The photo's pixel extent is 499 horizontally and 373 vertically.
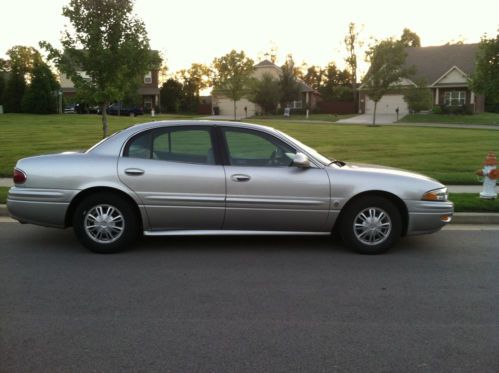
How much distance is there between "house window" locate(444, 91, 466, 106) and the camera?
49000 mm

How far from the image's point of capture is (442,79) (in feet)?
163

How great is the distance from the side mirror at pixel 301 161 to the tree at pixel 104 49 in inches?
290

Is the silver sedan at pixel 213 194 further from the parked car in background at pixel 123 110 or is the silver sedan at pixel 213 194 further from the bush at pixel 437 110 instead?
the parked car in background at pixel 123 110

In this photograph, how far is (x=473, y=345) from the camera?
3.71m

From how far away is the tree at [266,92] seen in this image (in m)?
52.4

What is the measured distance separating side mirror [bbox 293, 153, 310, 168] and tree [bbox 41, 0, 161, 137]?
7.36 meters

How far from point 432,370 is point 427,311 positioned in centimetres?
109

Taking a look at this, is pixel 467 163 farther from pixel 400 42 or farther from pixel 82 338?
pixel 400 42

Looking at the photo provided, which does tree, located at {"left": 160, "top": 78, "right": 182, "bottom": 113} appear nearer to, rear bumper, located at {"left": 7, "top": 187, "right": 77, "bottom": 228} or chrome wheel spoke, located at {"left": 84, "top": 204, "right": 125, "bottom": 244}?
rear bumper, located at {"left": 7, "top": 187, "right": 77, "bottom": 228}

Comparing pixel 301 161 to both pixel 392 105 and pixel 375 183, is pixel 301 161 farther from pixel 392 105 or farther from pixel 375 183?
pixel 392 105

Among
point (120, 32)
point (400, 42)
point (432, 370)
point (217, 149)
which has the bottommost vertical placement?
point (432, 370)

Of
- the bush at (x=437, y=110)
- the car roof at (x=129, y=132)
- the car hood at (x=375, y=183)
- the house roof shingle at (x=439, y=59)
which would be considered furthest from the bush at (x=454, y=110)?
the car roof at (x=129, y=132)

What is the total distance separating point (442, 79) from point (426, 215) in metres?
47.6

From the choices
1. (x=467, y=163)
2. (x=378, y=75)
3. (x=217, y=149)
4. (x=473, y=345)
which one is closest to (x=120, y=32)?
(x=217, y=149)
